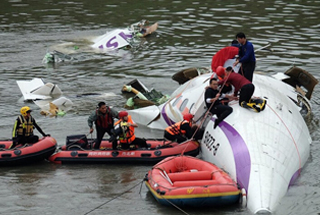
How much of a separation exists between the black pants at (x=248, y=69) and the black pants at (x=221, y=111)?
2188 millimetres

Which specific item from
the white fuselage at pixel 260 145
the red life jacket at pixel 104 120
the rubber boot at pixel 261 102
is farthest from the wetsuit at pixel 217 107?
the red life jacket at pixel 104 120

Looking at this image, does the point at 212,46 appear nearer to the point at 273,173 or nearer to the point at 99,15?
the point at 99,15

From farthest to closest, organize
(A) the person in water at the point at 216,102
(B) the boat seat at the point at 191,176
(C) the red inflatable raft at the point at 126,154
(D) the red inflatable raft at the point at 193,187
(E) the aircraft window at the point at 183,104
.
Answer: (E) the aircraft window at the point at 183,104
(C) the red inflatable raft at the point at 126,154
(A) the person in water at the point at 216,102
(B) the boat seat at the point at 191,176
(D) the red inflatable raft at the point at 193,187

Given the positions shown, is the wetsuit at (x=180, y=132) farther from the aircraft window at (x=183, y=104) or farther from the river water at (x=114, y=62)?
the aircraft window at (x=183, y=104)

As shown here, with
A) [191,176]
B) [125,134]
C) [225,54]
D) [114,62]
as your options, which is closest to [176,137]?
[125,134]

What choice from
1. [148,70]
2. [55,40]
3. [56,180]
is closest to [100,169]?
[56,180]

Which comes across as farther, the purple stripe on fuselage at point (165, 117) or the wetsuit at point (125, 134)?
the purple stripe on fuselage at point (165, 117)

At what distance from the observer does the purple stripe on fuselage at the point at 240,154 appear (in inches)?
573

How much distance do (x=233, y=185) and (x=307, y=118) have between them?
8529mm

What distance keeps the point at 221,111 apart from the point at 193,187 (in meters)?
3.82

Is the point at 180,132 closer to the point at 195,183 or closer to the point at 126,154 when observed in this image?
the point at 126,154

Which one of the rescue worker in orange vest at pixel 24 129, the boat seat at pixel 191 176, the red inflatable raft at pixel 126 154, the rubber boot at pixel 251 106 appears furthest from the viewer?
the rescue worker in orange vest at pixel 24 129

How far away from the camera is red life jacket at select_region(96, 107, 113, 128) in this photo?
18.1 meters

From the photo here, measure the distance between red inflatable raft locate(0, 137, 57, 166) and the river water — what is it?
0.86ft
